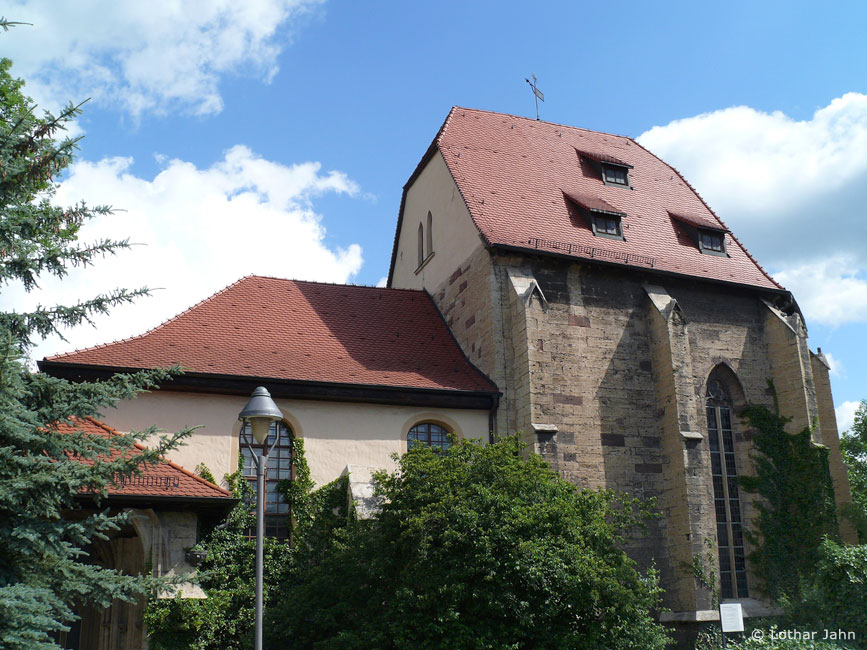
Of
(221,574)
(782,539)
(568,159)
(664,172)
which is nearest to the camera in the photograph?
(221,574)

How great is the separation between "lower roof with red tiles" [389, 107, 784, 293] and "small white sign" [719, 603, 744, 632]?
745cm

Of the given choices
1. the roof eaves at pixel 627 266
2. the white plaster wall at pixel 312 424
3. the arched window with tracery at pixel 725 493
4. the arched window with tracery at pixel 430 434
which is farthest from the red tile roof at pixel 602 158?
the arched window with tracery at pixel 430 434

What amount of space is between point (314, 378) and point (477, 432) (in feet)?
10.9

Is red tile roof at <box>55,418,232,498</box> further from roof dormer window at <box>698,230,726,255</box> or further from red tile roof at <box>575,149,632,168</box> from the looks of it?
red tile roof at <box>575,149,632,168</box>

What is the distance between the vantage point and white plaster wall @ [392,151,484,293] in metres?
19.0

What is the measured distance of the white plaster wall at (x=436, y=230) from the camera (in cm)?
1895

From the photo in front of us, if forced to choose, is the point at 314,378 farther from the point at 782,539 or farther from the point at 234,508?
the point at 782,539

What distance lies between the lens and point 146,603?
484 inches

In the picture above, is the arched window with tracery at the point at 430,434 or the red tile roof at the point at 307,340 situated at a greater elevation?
the red tile roof at the point at 307,340

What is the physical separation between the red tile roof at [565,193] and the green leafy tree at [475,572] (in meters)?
6.59

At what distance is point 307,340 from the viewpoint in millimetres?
17094

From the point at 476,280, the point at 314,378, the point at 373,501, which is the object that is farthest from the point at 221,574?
the point at 476,280

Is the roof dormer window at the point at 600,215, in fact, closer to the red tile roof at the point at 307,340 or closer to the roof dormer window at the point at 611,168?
the roof dormer window at the point at 611,168

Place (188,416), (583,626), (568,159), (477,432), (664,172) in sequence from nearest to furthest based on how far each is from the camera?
(583,626) → (188,416) → (477,432) → (568,159) → (664,172)
